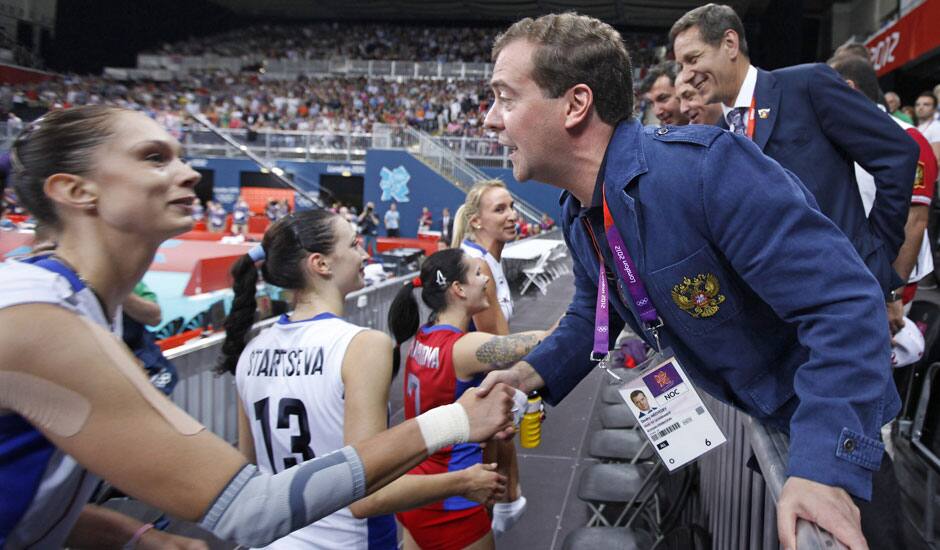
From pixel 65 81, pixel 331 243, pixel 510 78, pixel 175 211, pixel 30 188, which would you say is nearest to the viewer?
pixel 30 188

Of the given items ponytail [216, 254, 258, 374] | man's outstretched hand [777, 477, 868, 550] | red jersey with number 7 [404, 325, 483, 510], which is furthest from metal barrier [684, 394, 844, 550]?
ponytail [216, 254, 258, 374]

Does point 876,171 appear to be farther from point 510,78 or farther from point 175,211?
point 175,211

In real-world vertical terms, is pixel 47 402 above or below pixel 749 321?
below

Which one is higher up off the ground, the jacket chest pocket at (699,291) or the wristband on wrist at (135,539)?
the jacket chest pocket at (699,291)

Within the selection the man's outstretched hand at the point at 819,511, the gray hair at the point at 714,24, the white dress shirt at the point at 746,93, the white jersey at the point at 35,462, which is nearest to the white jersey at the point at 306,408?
the white jersey at the point at 35,462

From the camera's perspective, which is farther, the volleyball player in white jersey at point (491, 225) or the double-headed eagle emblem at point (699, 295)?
the volleyball player in white jersey at point (491, 225)

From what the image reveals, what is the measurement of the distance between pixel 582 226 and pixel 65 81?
36.9 metres

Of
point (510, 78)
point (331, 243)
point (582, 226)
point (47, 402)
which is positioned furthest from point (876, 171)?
point (47, 402)

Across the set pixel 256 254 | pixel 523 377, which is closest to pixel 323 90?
pixel 256 254

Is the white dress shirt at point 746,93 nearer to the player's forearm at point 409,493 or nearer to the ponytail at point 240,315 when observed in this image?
the player's forearm at point 409,493

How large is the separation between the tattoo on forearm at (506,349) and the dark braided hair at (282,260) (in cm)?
74

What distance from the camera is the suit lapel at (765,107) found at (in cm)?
224

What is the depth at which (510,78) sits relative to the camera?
1707 millimetres

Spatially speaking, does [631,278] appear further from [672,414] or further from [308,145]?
[308,145]
